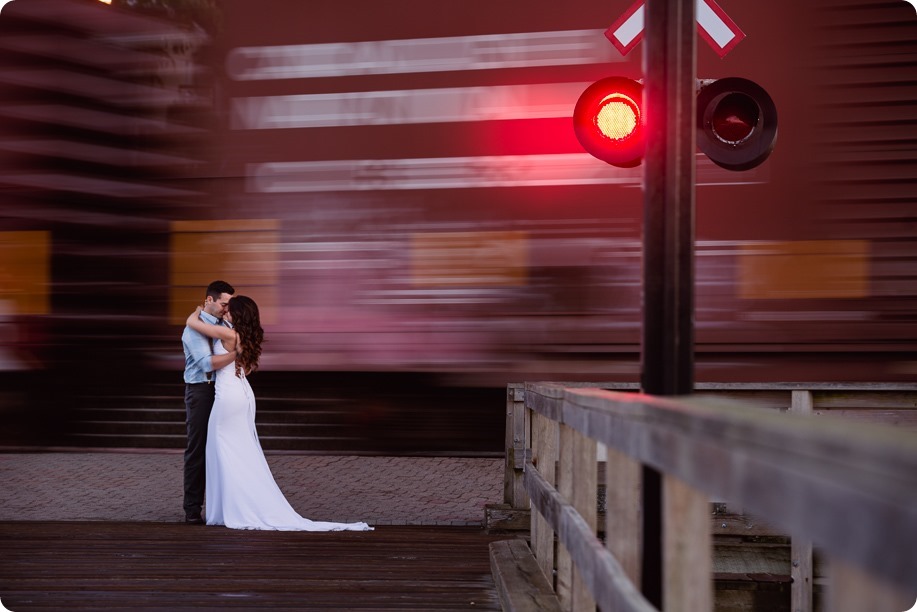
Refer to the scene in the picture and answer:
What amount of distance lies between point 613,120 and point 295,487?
5.42 metres

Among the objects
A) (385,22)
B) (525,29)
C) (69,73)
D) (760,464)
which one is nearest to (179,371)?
(69,73)

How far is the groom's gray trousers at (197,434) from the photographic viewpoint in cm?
779

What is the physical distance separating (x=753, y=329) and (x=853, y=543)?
28.1ft

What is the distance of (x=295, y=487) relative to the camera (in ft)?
31.6

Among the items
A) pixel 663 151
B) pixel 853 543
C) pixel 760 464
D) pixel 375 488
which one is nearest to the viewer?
pixel 853 543

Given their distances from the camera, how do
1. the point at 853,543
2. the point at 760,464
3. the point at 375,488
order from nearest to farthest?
the point at 853,543
the point at 760,464
the point at 375,488

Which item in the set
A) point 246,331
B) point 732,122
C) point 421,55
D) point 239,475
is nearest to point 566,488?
point 732,122

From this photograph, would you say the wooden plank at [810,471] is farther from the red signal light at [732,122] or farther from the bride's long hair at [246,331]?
the bride's long hair at [246,331]

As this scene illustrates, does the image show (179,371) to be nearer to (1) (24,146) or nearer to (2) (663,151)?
(1) (24,146)

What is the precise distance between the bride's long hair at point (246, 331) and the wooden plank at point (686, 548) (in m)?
5.74

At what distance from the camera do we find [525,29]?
10.3 meters

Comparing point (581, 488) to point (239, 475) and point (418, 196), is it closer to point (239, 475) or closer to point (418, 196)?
point (239, 475)

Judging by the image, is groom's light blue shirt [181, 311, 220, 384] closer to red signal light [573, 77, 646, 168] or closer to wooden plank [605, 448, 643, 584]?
red signal light [573, 77, 646, 168]

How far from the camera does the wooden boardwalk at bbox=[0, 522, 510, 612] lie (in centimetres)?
523
